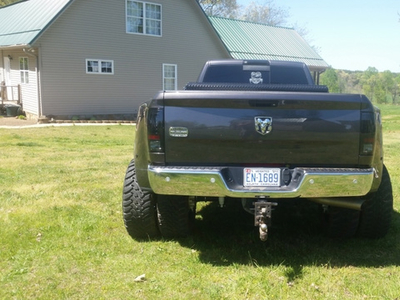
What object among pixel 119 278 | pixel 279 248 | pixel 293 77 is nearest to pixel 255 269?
pixel 279 248

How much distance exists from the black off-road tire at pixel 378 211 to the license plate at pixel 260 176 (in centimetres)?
112

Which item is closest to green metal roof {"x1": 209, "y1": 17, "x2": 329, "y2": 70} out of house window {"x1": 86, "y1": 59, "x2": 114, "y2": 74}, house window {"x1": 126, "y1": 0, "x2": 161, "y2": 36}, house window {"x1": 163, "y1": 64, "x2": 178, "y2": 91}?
house window {"x1": 163, "y1": 64, "x2": 178, "y2": 91}

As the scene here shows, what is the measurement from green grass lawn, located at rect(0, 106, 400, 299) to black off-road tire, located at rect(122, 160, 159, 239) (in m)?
0.14

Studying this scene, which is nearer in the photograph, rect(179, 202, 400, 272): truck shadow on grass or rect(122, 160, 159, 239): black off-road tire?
rect(179, 202, 400, 272): truck shadow on grass

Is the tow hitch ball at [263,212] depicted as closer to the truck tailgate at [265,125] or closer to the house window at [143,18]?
the truck tailgate at [265,125]

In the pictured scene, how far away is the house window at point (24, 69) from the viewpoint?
1848 centimetres

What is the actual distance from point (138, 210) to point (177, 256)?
1.88 feet

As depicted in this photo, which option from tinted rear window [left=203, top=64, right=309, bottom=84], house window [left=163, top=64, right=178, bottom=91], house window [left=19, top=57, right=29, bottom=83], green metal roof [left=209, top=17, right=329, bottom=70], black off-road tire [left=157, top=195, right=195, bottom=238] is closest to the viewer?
black off-road tire [left=157, top=195, right=195, bottom=238]

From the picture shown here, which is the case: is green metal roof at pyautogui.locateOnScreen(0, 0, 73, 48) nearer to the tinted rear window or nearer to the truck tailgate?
the tinted rear window

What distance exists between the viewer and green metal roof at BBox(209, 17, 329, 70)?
2442cm

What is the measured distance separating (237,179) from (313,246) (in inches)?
50.0

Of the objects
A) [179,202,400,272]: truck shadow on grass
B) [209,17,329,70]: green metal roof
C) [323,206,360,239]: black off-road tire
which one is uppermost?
[209,17,329,70]: green metal roof

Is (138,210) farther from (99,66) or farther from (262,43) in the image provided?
(262,43)

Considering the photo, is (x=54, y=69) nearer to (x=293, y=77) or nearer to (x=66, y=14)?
(x=66, y=14)
